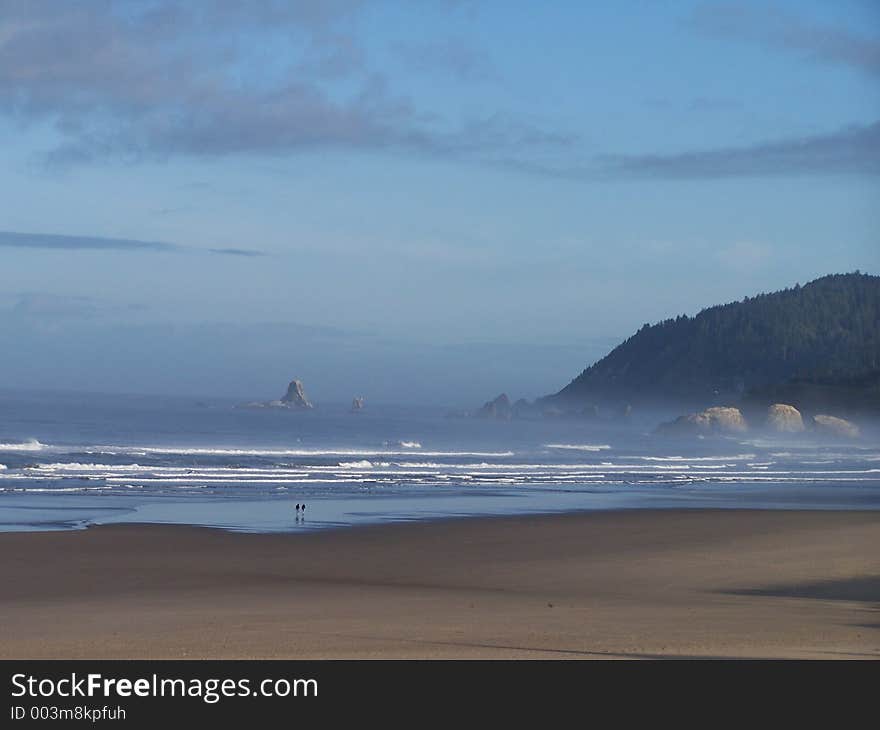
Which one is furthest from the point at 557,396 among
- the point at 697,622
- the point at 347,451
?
the point at 697,622

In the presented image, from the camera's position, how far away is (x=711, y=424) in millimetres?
101812

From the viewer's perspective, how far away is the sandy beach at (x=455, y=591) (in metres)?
10.9

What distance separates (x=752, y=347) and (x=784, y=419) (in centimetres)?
3659

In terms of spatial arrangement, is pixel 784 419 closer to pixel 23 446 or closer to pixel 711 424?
pixel 711 424

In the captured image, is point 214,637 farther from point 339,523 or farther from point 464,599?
point 339,523

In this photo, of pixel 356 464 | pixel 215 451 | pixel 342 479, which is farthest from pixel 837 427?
pixel 342 479

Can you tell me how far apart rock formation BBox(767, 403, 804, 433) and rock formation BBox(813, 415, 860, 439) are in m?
2.71

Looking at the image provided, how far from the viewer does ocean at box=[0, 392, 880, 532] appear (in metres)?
27.5

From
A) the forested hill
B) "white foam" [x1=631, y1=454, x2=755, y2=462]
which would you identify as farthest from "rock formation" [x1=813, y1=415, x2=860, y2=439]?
"white foam" [x1=631, y1=454, x2=755, y2=462]

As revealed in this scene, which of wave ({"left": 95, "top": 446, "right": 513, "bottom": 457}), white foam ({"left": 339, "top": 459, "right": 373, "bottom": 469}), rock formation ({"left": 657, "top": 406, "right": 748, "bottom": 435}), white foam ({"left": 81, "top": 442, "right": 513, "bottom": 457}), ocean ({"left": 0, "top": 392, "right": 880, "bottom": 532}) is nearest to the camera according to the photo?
ocean ({"left": 0, "top": 392, "right": 880, "bottom": 532})

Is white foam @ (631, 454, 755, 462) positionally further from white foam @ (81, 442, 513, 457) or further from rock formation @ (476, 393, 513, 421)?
rock formation @ (476, 393, 513, 421)

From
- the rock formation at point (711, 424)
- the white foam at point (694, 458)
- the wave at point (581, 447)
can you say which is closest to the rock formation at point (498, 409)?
the rock formation at point (711, 424)
